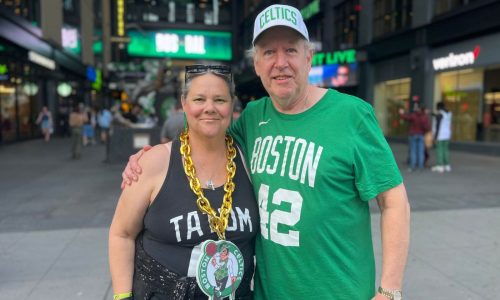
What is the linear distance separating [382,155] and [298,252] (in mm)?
523

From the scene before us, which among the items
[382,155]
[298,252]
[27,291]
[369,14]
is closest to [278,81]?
[382,155]

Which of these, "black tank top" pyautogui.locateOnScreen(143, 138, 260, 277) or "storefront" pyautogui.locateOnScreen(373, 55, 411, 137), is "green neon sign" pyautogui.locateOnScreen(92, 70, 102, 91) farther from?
"black tank top" pyautogui.locateOnScreen(143, 138, 260, 277)

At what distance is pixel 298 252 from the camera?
1.75 m

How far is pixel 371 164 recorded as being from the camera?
1.69 meters

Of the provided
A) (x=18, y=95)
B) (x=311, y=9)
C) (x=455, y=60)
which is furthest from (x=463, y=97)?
(x=18, y=95)

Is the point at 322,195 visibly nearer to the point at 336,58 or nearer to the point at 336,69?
the point at 336,58

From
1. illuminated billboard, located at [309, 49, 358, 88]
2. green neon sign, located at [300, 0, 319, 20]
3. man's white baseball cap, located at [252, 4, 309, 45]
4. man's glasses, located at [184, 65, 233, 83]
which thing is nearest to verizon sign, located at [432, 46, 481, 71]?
illuminated billboard, located at [309, 49, 358, 88]

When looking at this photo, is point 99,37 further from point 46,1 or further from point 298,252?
point 298,252

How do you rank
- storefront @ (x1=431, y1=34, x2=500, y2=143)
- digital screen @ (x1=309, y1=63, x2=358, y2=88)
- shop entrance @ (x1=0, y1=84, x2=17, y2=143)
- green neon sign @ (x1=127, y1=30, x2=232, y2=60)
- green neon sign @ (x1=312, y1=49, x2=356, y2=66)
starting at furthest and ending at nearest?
green neon sign @ (x1=127, y1=30, x2=232, y2=60) < digital screen @ (x1=309, y1=63, x2=358, y2=88) < green neon sign @ (x1=312, y1=49, x2=356, y2=66) < shop entrance @ (x1=0, y1=84, x2=17, y2=143) < storefront @ (x1=431, y1=34, x2=500, y2=143)

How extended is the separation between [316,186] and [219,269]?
0.52 meters

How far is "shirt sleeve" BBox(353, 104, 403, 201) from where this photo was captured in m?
1.68

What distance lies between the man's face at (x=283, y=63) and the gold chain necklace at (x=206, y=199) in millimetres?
379

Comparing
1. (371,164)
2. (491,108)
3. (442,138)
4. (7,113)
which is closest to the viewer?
(371,164)

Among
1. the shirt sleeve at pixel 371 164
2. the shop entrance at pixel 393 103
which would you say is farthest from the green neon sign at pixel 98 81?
the shirt sleeve at pixel 371 164
